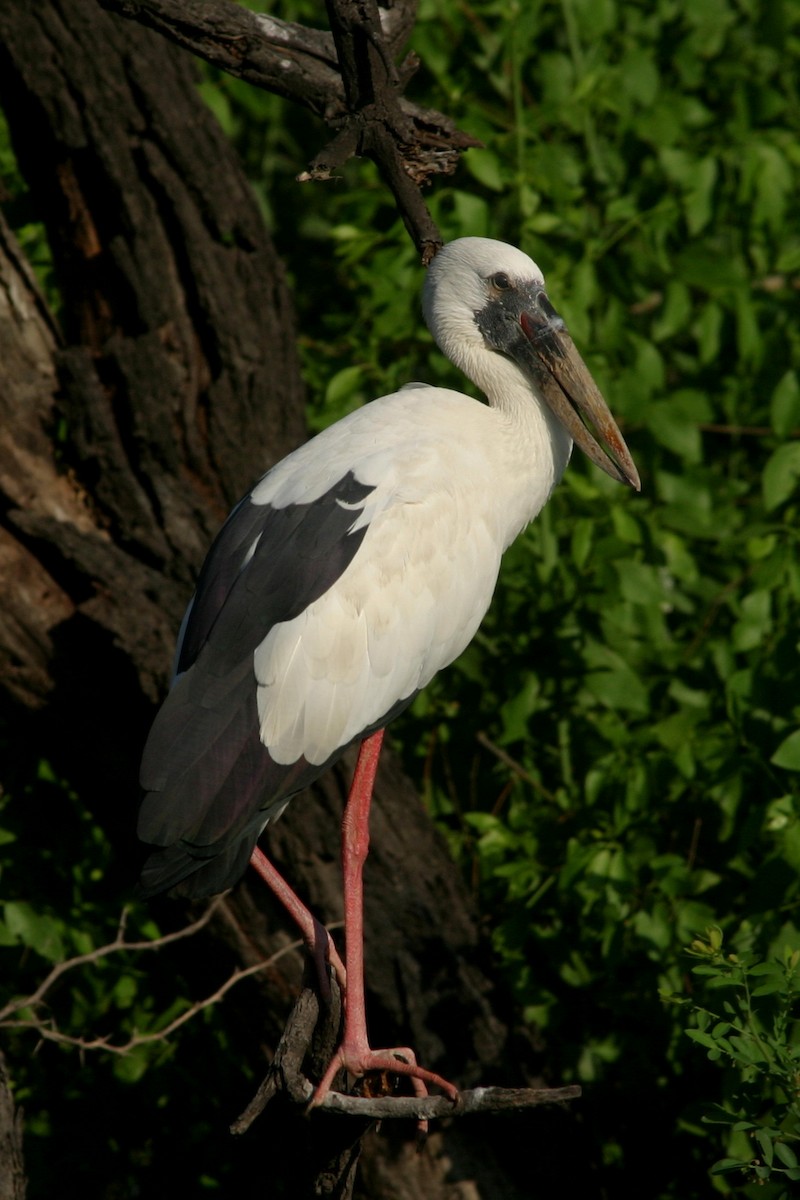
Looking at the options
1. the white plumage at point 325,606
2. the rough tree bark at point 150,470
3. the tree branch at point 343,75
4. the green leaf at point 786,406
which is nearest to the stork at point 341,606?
the white plumage at point 325,606

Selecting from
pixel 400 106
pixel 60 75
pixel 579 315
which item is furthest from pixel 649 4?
pixel 400 106

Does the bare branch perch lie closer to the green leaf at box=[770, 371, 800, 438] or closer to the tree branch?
the tree branch

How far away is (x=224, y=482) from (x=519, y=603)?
1015 mm

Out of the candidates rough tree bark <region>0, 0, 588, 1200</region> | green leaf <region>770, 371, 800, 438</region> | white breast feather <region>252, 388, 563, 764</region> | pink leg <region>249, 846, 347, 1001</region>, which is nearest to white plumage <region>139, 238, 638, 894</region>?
white breast feather <region>252, 388, 563, 764</region>

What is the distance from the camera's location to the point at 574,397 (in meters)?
3.41

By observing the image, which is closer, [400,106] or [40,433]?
[400,106]

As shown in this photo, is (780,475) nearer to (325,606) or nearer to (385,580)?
(385,580)

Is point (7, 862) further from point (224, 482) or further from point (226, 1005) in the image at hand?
point (224, 482)

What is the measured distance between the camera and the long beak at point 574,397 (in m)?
3.41

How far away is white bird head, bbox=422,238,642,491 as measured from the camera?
11.2ft

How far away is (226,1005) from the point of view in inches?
162

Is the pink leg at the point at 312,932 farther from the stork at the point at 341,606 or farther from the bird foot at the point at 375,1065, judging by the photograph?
the bird foot at the point at 375,1065

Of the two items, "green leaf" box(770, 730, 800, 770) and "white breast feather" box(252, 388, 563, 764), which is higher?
"white breast feather" box(252, 388, 563, 764)

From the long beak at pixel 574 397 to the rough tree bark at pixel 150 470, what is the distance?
1.23 meters
